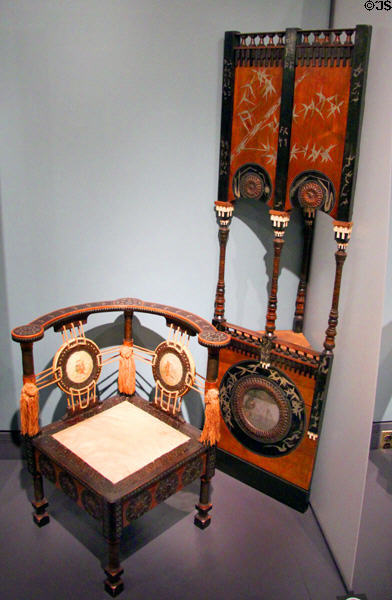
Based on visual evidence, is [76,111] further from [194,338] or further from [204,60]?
[194,338]

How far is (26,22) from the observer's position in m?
2.49

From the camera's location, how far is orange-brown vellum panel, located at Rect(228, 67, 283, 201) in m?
2.42

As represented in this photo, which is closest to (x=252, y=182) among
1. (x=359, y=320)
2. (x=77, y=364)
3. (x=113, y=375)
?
(x=359, y=320)

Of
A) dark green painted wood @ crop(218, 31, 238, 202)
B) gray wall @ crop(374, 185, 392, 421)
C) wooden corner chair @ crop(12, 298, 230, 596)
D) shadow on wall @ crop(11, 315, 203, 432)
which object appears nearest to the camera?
wooden corner chair @ crop(12, 298, 230, 596)

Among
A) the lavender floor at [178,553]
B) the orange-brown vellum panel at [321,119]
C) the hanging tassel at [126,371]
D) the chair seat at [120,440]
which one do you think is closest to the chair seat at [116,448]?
the chair seat at [120,440]

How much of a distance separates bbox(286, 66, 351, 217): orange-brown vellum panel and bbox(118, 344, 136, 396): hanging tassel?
1.23 meters

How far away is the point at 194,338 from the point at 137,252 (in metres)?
0.59

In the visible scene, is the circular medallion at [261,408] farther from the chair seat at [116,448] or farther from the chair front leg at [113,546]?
the chair front leg at [113,546]

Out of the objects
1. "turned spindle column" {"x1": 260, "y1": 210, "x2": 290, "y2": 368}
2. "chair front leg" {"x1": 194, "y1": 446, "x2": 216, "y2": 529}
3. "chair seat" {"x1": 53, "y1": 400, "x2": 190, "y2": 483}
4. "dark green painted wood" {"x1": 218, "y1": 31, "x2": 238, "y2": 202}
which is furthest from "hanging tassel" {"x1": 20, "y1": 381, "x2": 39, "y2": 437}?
"dark green painted wood" {"x1": 218, "y1": 31, "x2": 238, "y2": 202}

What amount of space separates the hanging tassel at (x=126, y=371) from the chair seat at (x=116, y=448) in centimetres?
11

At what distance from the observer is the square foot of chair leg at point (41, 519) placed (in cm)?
258

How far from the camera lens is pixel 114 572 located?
2230 mm

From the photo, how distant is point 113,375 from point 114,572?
3.60 ft

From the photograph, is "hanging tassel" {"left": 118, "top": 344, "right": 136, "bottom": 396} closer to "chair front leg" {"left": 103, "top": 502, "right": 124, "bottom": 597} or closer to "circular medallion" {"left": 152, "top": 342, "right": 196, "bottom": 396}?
"circular medallion" {"left": 152, "top": 342, "right": 196, "bottom": 396}
